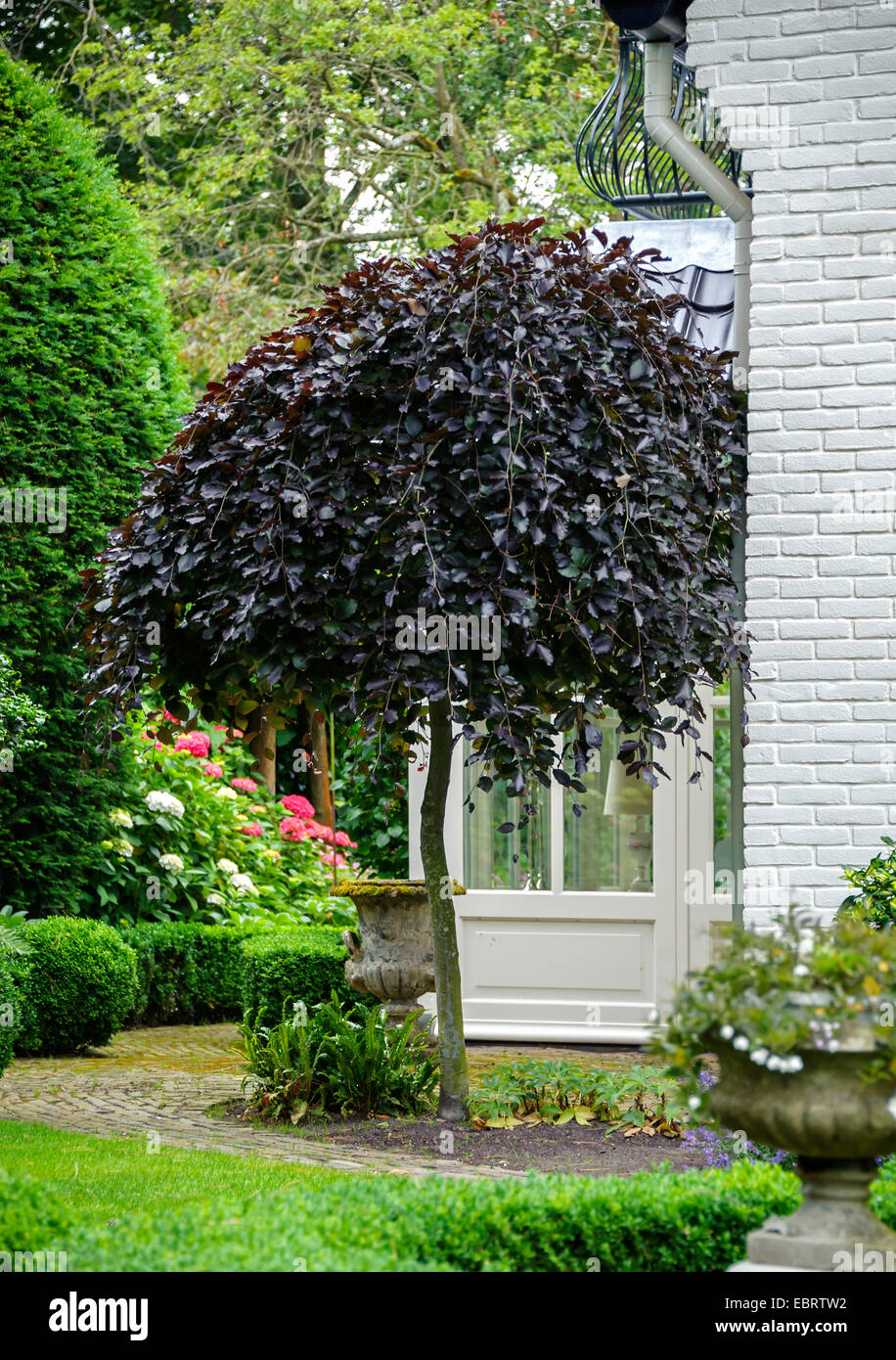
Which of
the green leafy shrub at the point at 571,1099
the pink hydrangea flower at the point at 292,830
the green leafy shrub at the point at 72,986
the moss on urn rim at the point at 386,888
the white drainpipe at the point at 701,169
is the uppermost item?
the white drainpipe at the point at 701,169

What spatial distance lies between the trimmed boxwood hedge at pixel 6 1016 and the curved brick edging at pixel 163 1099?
24 cm

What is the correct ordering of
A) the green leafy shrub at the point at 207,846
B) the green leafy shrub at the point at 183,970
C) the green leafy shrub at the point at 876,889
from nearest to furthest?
1. the green leafy shrub at the point at 876,889
2. the green leafy shrub at the point at 183,970
3. the green leafy shrub at the point at 207,846

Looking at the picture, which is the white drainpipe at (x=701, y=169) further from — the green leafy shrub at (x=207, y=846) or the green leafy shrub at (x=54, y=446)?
the green leafy shrub at (x=207, y=846)

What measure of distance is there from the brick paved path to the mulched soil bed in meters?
0.09

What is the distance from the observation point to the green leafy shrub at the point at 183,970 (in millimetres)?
7727

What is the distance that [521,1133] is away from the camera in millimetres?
5148

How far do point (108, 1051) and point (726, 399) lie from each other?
4.50 meters

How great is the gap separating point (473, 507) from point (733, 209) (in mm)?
1890

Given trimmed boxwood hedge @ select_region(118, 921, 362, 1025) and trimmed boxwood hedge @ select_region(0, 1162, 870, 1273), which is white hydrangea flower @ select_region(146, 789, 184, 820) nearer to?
trimmed boxwood hedge @ select_region(118, 921, 362, 1025)

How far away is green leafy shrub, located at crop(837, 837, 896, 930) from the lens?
4.47 meters

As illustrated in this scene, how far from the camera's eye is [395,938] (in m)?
5.96

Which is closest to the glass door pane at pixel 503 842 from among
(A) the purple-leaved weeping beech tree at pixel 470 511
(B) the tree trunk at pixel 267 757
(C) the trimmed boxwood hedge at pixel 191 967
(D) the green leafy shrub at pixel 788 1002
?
(C) the trimmed boxwood hedge at pixel 191 967
